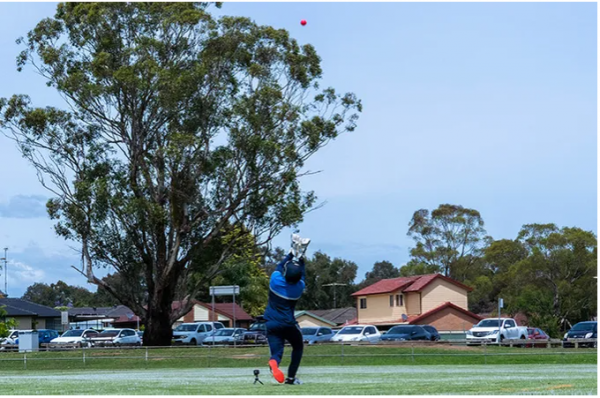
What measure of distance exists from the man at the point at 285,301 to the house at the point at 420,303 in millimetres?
60314

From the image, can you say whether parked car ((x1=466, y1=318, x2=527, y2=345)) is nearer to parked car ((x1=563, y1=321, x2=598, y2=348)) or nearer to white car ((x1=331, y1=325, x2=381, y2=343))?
parked car ((x1=563, y1=321, x2=598, y2=348))

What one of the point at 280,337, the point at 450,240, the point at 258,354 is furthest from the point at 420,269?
the point at 280,337

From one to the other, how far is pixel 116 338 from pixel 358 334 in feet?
46.4

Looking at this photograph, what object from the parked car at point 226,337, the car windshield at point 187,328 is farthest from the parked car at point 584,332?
the car windshield at point 187,328

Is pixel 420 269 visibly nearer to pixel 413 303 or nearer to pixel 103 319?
pixel 413 303

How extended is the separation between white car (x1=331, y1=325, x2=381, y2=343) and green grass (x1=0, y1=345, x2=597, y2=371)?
1097 cm

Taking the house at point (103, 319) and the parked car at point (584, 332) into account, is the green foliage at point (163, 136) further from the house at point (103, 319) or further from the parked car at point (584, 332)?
the house at point (103, 319)

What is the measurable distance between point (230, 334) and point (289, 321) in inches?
1793

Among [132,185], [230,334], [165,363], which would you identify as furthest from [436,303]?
[165,363]

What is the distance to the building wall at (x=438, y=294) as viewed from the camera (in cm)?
7525

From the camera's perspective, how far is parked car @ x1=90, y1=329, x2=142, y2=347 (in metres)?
53.5

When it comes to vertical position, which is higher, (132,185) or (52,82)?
(52,82)

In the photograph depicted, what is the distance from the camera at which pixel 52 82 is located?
49.1 meters

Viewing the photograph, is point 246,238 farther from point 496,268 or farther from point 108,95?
point 496,268
